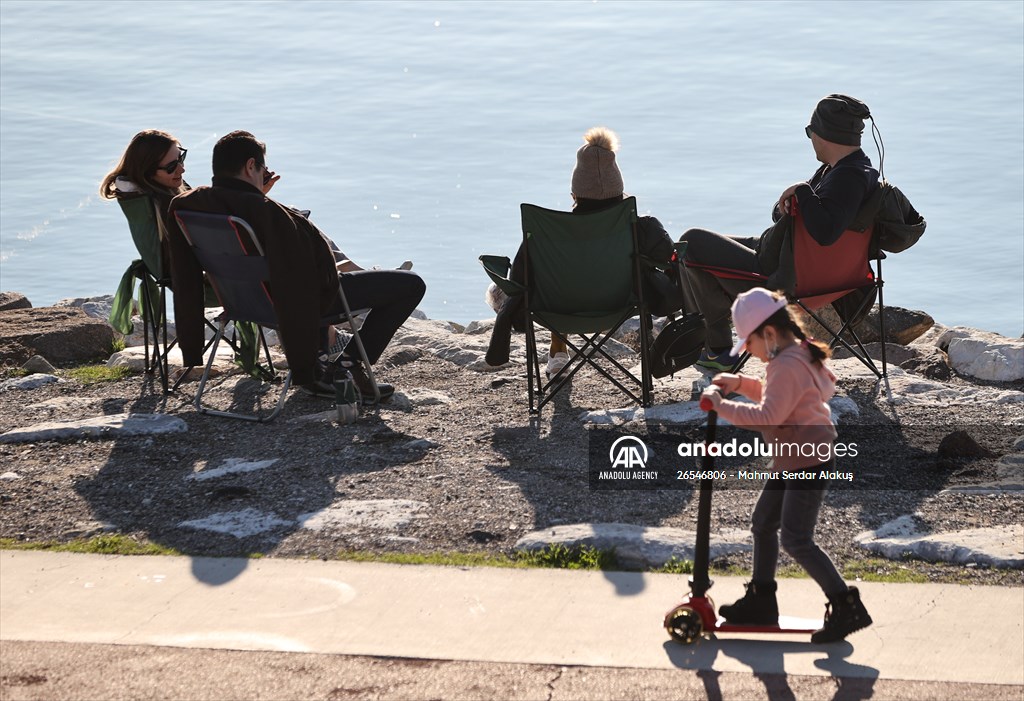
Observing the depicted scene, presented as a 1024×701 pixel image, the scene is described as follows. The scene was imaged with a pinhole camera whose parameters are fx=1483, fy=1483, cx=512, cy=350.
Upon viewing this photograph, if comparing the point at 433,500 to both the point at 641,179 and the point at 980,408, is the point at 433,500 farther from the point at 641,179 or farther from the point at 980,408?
the point at 641,179

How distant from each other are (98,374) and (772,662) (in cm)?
476

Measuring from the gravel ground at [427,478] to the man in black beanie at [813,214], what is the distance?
0.47 meters

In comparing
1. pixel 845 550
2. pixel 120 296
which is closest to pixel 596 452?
pixel 845 550

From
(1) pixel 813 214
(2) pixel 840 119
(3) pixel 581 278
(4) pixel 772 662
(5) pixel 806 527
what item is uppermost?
(2) pixel 840 119

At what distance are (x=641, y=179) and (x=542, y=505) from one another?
39.2ft

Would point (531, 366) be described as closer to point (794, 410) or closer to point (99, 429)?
point (99, 429)

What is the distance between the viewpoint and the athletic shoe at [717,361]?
6543 mm

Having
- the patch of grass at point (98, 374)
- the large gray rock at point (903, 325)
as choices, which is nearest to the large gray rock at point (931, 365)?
the large gray rock at point (903, 325)

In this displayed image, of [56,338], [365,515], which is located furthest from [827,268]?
[56,338]

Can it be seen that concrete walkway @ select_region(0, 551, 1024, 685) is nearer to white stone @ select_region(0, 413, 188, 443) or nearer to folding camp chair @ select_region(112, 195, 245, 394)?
white stone @ select_region(0, 413, 188, 443)

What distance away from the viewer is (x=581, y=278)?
6.48 meters

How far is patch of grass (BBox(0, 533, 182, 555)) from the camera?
4.77 metres

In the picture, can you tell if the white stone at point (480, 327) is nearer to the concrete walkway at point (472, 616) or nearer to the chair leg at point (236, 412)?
the chair leg at point (236, 412)

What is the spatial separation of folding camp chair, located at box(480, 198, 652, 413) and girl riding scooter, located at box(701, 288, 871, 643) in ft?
8.01
